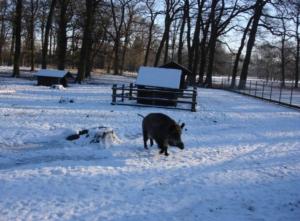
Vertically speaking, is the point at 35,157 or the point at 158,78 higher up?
the point at 158,78

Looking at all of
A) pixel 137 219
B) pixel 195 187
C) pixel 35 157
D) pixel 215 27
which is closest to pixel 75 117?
pixel 35 157

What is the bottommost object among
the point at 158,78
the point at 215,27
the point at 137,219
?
the point at 137,219

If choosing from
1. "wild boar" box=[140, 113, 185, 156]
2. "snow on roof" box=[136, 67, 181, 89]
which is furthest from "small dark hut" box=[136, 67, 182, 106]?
"wild boar" box=[140, 113, 185, 156]

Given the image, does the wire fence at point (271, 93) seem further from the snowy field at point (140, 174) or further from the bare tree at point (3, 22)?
the bare tree at point (3, 22)

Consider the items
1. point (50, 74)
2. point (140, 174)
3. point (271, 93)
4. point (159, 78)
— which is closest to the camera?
point (140, 174)

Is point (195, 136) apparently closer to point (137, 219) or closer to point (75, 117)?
point (75, 117)

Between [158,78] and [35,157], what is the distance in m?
14.1

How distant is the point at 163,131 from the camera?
1071cm

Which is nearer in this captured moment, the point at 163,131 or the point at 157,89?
the point at 163,131

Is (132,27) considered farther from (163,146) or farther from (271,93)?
(163,146)

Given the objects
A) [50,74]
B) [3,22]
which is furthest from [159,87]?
[3,22]

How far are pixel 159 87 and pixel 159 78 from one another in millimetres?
688

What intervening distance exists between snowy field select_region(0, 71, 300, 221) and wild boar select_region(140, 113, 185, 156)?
36 centimetres

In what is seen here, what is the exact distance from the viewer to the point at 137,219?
21.8ft
